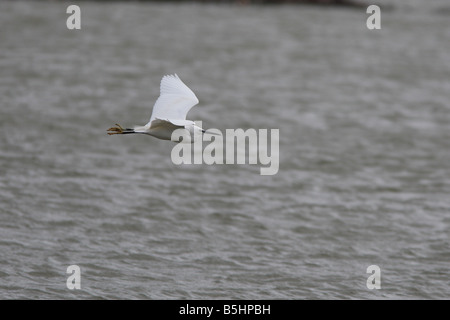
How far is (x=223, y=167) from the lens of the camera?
16.5 metres

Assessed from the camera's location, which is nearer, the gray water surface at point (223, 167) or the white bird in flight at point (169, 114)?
the white bird in flight at point (169, 114)

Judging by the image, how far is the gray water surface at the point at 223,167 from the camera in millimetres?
11742

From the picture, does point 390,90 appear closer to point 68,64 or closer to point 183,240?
point 68,64

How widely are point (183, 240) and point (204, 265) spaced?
37.2 inches

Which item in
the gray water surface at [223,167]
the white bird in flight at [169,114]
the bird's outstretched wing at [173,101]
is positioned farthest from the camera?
the gray water surface at [223,167]

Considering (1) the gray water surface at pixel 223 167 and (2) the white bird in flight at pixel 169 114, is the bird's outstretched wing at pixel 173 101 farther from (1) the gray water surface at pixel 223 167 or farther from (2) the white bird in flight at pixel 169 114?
(1) the gray water surface at pixel 223 167

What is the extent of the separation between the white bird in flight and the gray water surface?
8.24ft

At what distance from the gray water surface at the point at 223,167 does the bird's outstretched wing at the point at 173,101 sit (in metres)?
2.51

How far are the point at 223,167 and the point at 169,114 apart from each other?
7.04 m

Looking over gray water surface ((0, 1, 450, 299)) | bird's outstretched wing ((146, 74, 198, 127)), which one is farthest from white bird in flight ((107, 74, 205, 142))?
gray water surface ((0, 1, 450, 299))

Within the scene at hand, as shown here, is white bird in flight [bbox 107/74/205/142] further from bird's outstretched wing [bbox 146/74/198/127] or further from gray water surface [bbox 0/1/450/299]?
gray water surface [bbox 0/1/450/299]

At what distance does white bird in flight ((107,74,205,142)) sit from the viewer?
9000 millimetres

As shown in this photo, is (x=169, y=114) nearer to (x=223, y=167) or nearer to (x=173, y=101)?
(x=173, y=101)

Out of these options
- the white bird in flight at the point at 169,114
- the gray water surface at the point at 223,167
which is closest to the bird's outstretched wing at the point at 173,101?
the white bird in flight at the point at 169,114
